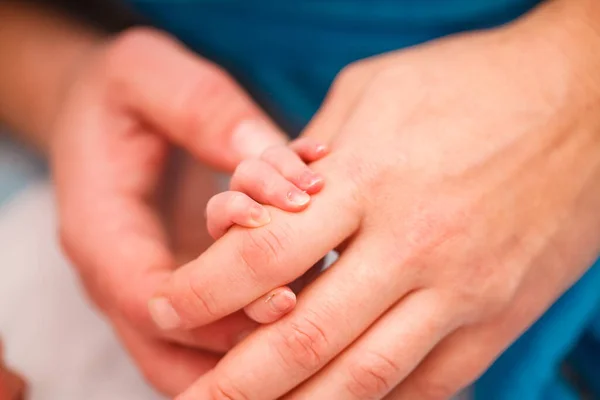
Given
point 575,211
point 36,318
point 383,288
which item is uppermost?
point 575,211

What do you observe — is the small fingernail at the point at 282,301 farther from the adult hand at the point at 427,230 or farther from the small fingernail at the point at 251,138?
the small fingernail at the point at 251,138

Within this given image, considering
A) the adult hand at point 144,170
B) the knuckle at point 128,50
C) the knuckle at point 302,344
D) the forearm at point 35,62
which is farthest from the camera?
the forearm at point 35,62

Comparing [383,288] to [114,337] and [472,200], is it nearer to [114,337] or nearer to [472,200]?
[472,200]

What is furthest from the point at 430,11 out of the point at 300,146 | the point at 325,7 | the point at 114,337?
the point at 114,337

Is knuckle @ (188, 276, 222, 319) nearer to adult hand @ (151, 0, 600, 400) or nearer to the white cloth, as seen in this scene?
adult hand @ (151, 0, 600, 400)

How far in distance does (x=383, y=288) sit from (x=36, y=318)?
0.39 meters

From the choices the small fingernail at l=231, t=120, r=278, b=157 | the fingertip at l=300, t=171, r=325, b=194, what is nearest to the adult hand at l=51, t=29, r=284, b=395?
the small fingernail at l=231, t=120, r=278, b=157

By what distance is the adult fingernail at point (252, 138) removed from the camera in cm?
56

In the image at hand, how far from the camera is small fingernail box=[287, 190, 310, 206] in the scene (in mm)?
454

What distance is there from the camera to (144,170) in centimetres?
67

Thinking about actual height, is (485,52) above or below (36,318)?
above

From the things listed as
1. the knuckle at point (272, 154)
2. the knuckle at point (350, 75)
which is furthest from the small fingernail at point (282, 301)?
the knuckle at point (350, 75)

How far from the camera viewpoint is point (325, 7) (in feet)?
2.18

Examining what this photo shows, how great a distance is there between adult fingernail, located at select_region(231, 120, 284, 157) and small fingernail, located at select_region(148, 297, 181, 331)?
5.9 inches
